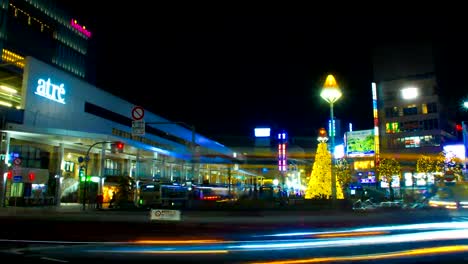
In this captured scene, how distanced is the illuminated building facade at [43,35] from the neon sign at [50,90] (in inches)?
1078

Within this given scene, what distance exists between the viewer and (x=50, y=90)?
152 ft

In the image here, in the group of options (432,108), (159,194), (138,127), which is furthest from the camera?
(432,108)

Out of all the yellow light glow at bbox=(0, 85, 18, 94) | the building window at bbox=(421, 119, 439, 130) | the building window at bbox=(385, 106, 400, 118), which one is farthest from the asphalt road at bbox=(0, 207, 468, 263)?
the building window at bbox=(385, 106, 400, 118)

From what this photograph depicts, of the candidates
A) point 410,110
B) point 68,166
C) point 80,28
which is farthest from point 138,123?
point 80,28

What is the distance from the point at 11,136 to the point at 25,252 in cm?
3210

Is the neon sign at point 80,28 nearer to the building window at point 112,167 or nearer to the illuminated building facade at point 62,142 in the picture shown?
the illuminated building facade at point 62,142

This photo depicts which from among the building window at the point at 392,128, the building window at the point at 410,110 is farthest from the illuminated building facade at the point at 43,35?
the building window at the point at 410,110

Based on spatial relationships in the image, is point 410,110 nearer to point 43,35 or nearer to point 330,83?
point 330,83

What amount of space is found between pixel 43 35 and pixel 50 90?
50.3 m

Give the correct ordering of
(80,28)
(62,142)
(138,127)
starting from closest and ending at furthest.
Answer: (138,127), (62,142), (80,28)

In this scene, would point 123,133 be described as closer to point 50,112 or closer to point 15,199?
point 50,112

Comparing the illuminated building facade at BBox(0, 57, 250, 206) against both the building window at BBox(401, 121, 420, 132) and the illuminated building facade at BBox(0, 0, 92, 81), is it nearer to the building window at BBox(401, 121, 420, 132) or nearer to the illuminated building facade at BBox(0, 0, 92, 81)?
the illuminated building facade at BBox(0, 0, 92, 81)

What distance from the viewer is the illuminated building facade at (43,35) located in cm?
7706

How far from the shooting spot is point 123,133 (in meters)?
66.1
